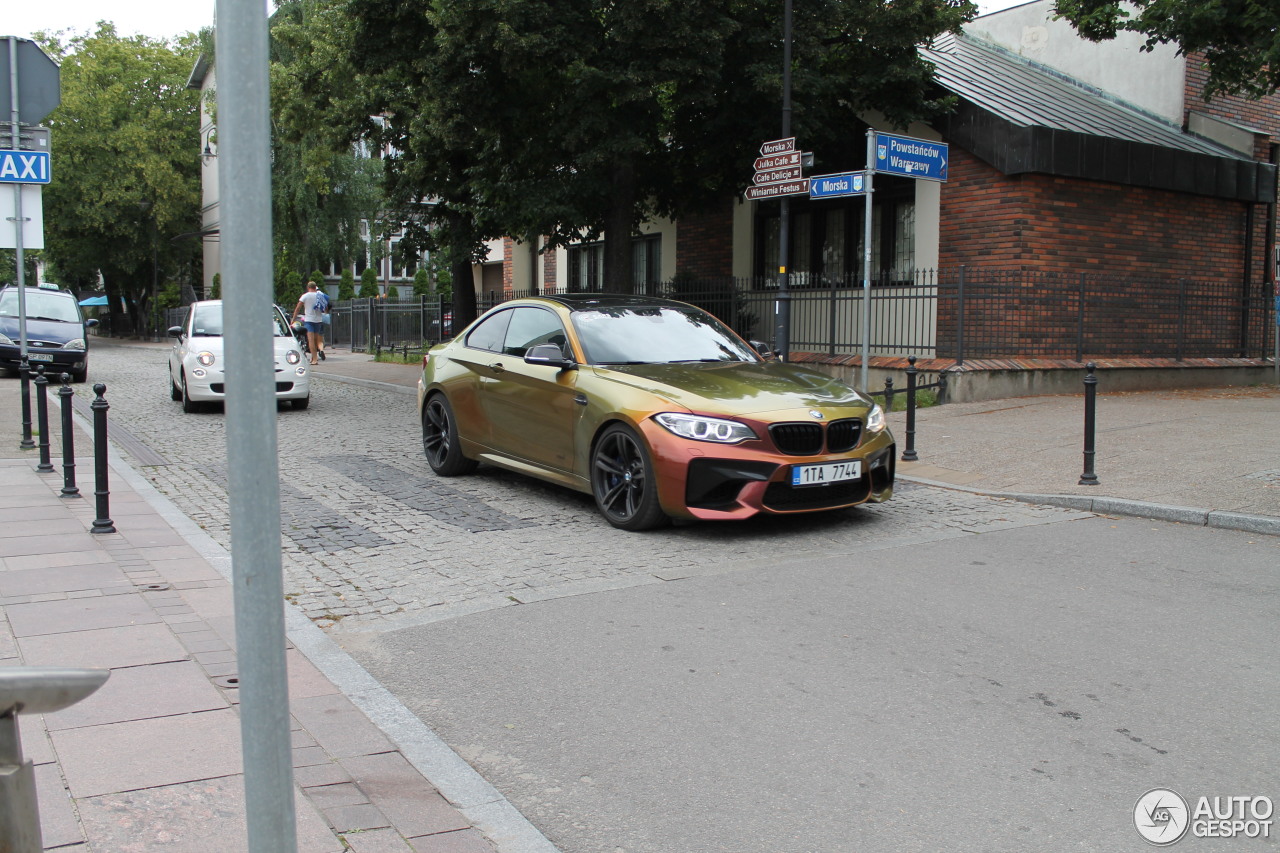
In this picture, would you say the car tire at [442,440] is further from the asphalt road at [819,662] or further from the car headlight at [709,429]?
the car headlight at [709,429]

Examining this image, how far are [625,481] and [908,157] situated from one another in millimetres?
5585

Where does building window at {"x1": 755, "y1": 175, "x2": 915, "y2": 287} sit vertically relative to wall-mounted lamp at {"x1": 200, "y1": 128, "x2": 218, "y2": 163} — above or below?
below

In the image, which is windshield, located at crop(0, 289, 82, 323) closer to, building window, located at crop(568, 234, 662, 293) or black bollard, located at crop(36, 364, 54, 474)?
building window, located at crop(568, 234, 662, 293)

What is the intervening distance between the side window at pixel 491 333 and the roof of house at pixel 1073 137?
998 centimetres

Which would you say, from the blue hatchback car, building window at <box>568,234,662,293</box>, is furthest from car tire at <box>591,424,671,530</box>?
the blue hatchback car

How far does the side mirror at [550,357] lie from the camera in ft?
26.4

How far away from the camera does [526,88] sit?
16.2 meters

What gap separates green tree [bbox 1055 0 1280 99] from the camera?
49.0 feet

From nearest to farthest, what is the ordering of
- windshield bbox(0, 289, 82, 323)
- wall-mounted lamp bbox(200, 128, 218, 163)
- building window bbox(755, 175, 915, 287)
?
1. building window bbox(755, 175, 915, 287)
2. windshield bbox(0, 289, 82, 323)
3. wall-mounted lamp bbox(200, 128, 218, 163)

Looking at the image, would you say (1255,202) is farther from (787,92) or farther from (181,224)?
(181,224)

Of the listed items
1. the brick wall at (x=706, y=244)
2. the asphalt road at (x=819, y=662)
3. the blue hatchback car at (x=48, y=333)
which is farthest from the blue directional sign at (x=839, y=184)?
the blue hatchback car at (x=48, y=333)

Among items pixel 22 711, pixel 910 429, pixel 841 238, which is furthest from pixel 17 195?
pixel 841 238

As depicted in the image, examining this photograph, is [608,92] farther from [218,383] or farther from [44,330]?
[44,330]

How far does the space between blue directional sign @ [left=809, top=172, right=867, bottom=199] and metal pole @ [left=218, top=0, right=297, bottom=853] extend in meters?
9.71
